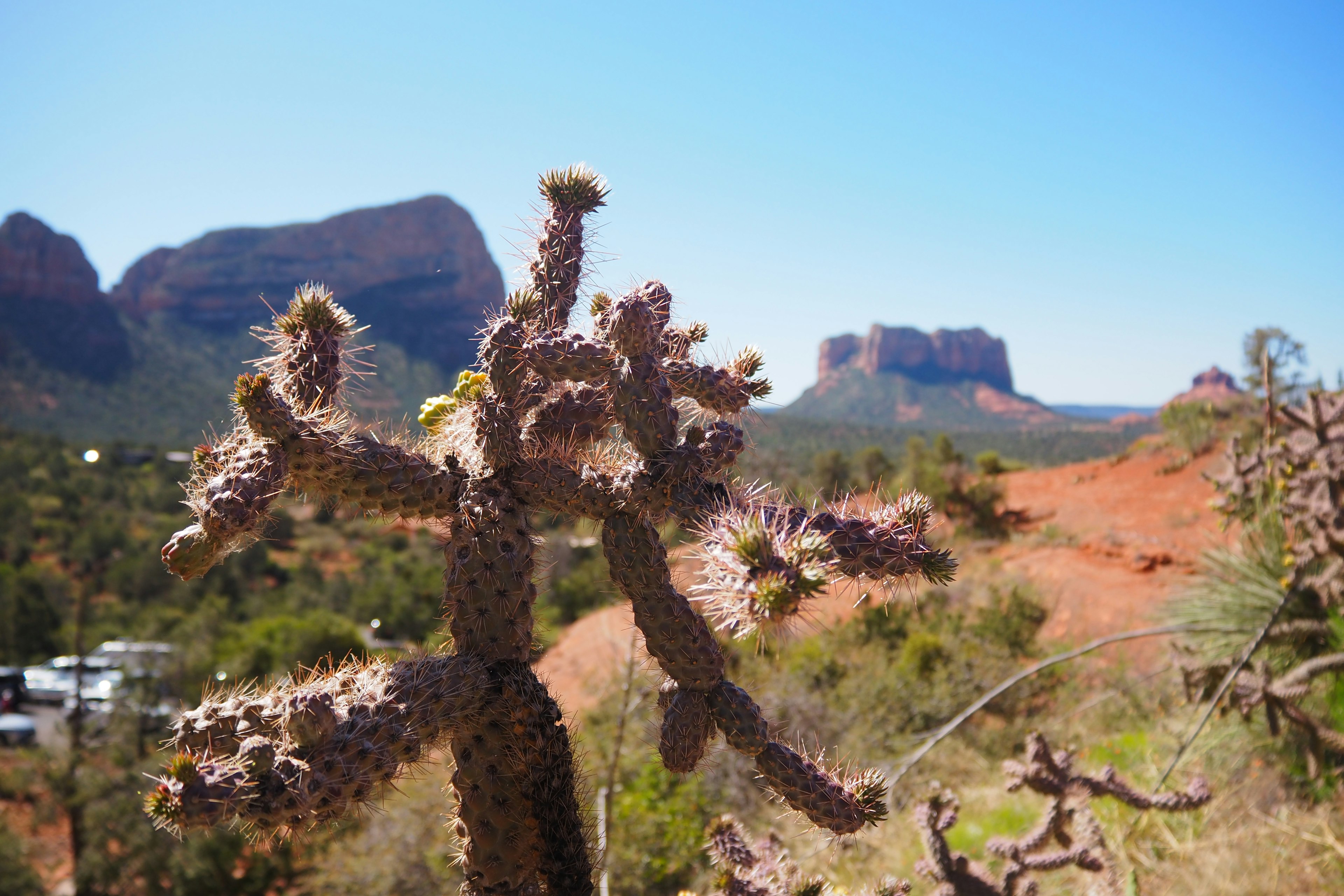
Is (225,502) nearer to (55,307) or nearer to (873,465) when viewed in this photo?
(873,465)

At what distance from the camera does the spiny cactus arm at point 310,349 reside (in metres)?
1.79

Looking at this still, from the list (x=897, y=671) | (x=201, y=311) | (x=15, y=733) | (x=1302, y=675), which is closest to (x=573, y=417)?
(x=1302, y=675)

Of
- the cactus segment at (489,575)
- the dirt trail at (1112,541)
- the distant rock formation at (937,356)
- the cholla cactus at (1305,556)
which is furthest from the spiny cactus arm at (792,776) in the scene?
the distant rock formation at (937,356)

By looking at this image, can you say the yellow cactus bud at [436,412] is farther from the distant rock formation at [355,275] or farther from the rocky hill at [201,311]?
the distant rock formation at [355,275]

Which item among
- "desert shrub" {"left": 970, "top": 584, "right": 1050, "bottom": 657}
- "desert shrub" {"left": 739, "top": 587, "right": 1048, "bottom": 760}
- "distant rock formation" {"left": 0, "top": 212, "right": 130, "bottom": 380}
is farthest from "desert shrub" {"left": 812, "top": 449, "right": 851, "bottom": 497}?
"distant rock formation" {"left": 0, "top": 212, "right": 130, "bottom": 380}

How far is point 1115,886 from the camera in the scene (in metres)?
3.00

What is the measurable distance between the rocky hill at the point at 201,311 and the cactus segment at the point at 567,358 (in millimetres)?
21221

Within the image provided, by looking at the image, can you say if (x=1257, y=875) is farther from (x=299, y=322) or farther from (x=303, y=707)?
(x=299, y=322)

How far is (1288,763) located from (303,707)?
5950 mm

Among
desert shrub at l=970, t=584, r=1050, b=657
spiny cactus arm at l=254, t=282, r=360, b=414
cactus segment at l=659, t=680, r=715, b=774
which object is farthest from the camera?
desert shrub at l=970, t=584, r=1050, b=657

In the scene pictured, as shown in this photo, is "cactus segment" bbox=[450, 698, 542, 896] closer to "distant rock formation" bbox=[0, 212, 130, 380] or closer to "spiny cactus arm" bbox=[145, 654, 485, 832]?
"spiny cactus arm" bbox=[145, 654, 485, 832]

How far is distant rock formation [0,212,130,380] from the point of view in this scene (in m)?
45.2

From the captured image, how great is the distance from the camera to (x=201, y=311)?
200 ft

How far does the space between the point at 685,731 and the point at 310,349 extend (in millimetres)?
1292
